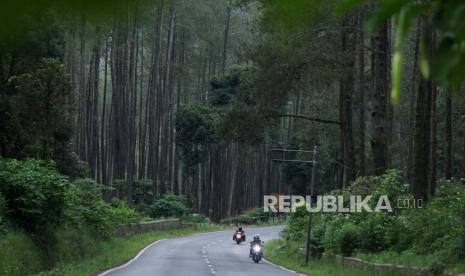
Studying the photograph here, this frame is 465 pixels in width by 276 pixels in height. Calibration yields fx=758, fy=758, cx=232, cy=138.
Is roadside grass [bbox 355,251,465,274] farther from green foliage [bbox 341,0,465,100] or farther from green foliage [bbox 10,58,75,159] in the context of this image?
green foliage [bbox 341,0,465,100]

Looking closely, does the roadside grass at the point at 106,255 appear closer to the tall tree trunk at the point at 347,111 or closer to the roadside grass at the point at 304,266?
the roadside grass at the point at 304,266

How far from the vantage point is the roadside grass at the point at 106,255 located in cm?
2238

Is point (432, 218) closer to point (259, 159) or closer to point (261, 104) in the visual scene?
point (261, 104)

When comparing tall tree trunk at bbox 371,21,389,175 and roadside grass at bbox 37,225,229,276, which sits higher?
tall tree trunk at bbox 371,21,389,175

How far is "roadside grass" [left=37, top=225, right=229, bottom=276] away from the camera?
73.4ft

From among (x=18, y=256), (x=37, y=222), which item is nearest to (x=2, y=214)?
(x=18, y=256)

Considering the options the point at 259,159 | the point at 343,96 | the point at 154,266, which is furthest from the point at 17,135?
the point at 259,159

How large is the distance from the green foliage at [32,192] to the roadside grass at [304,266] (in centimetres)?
875

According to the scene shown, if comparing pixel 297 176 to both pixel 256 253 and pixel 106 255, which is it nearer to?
pixel 256 253

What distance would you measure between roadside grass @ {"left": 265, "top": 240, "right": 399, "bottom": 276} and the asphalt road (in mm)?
715

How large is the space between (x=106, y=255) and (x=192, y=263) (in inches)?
132

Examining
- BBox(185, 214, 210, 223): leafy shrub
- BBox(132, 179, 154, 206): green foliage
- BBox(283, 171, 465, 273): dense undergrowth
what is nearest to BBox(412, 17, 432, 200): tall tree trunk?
BBox(283, 171, 465, 273): dense undergrowth

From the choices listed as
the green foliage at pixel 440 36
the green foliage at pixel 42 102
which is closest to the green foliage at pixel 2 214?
the green foliage at pixel 42 102

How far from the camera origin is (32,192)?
71.2 ft
